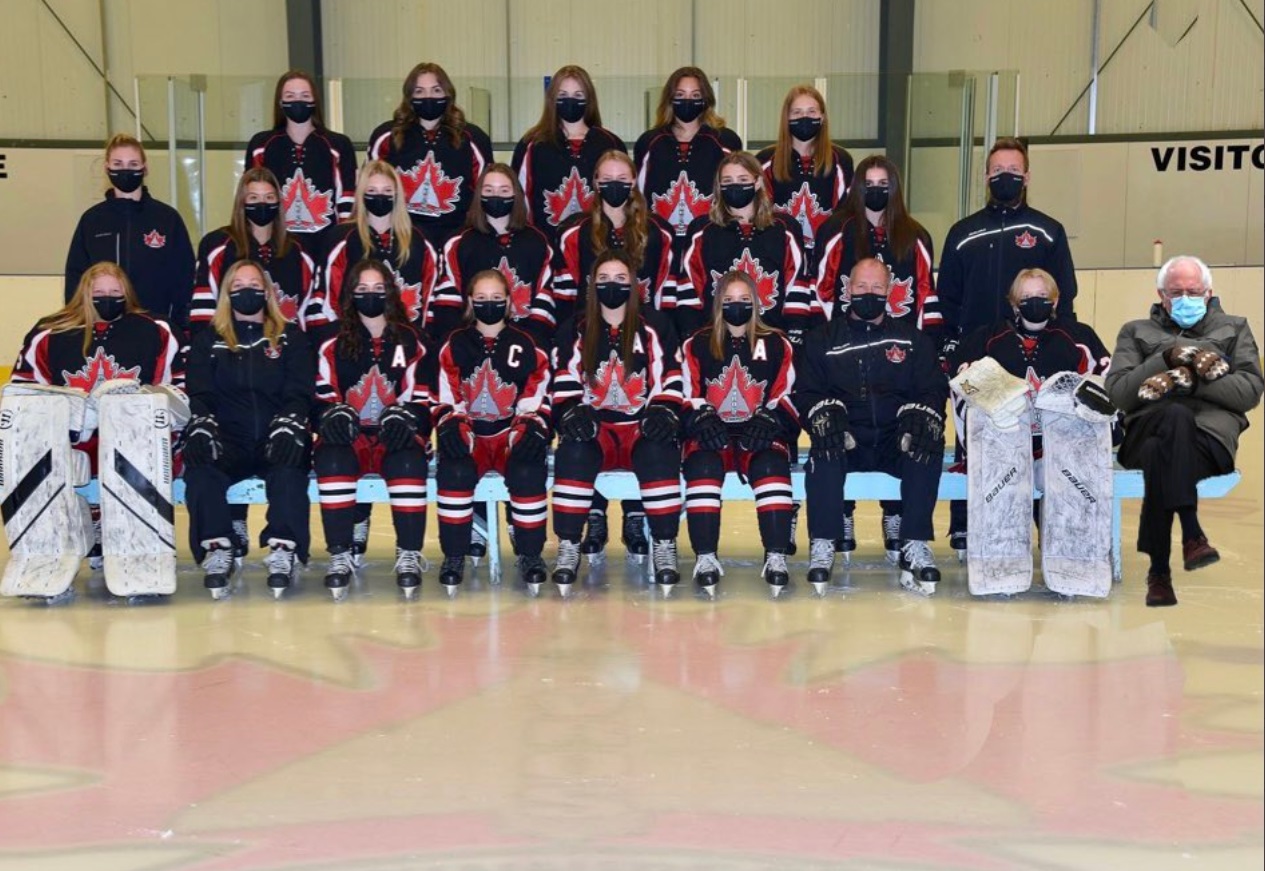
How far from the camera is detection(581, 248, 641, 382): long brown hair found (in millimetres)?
5328

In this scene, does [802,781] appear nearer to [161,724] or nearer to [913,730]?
[913,730]

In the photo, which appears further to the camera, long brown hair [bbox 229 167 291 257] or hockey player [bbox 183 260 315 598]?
long brown hair [bbox 229 167 291 257]

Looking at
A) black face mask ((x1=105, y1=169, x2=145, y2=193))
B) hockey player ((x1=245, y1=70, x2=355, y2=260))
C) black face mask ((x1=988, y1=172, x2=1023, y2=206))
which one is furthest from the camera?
hockey player ((x1=245, y1=70, x2=355, y2=260))

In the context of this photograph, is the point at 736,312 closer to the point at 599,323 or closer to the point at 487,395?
the point at 599,323

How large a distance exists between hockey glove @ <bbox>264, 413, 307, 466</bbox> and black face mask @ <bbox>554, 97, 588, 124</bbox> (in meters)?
1.67

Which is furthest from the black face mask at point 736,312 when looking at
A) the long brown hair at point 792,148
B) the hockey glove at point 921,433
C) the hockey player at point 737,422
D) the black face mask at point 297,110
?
the black face mask at point 297,110

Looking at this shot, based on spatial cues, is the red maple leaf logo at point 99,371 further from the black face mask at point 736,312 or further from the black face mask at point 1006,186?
the black face mask at point 1006,186

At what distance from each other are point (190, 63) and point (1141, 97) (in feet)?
23.9

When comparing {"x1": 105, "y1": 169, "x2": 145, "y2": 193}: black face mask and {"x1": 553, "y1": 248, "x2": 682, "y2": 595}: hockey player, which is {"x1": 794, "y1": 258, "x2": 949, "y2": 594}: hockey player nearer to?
{"x1": 553, "y1": 248, "x2": 682, "y2": 595}: hockey player

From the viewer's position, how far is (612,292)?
5.27m

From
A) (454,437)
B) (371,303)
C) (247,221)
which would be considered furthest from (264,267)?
(454,437)

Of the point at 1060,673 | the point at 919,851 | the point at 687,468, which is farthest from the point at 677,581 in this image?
the point at 919,851

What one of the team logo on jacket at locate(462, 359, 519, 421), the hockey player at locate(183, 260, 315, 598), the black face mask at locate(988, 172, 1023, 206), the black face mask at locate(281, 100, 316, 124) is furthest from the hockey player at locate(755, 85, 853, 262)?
the hockey player at locate(183, 260, 315, 598)

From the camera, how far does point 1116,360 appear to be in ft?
15.6
